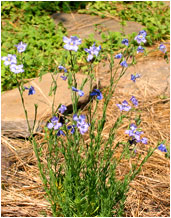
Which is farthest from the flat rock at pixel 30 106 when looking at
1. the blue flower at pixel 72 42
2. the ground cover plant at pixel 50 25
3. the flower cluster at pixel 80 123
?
the blue flower at pixel 72 42

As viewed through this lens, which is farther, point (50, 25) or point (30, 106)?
point (50, 25)

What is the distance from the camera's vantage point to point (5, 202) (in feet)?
7.74

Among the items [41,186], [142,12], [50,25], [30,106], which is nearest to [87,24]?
[50,25]

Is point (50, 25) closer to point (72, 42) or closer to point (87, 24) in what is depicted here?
point (87, 24)

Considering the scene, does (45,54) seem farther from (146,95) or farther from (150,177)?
(150,177)

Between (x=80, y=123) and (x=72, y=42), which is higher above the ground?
(x=72, y=42)

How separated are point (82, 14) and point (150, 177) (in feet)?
11.4

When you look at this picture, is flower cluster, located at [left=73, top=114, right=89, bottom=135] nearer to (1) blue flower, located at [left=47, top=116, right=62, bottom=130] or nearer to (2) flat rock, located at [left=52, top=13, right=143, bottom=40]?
(1) blue flower, located at [left=47, top=116, right=62, bottom=130]

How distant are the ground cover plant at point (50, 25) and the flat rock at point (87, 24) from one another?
11cm

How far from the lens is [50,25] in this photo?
4.75m

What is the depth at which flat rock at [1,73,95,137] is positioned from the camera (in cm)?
296

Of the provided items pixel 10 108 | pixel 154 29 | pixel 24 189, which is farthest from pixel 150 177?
pixel 154 29

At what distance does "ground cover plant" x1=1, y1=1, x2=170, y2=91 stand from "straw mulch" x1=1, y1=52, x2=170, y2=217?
123 centimetres

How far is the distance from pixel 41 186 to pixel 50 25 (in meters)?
2.95
